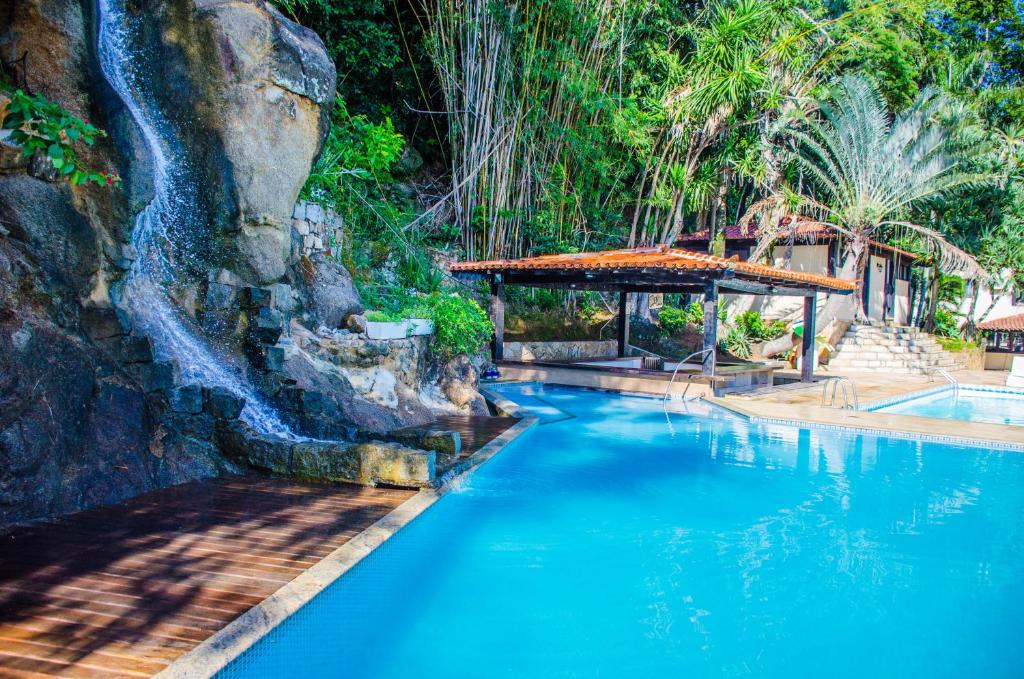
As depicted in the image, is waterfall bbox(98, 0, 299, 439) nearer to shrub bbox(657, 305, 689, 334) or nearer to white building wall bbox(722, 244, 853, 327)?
shrub bbox(657, 305, 689, 334)

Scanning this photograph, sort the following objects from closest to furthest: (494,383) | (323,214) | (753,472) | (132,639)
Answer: (132,639) → (753,472) → (323,214) → (494,383)

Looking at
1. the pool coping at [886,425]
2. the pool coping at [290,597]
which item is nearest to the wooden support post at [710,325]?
the pool coping at [886,425]

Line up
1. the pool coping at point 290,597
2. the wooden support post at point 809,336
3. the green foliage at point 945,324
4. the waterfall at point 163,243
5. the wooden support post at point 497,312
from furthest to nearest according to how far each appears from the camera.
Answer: the green foliage at point 945,324
the wooden support post at point 809,336
the wooden support post at point 497,312
the waterfall at point 163,243
the pool coping at point 290,597

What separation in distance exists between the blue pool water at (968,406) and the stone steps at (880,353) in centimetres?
243

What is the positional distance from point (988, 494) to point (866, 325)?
544 inches

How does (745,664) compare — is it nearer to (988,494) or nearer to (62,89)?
(988,494)

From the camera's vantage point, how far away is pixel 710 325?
11.2 meters

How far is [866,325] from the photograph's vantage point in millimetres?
18859

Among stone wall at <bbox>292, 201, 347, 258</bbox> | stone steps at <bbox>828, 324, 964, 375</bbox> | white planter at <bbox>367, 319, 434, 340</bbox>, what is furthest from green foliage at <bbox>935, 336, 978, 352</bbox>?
stone wall at <bbox>292, 201, 347, 258</bbox>

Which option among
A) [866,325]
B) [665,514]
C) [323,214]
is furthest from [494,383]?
[866,325]

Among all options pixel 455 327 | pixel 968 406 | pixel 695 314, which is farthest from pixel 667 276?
pixel 695 314

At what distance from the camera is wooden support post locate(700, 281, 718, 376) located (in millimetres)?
10991

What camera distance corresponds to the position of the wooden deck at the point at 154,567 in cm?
264

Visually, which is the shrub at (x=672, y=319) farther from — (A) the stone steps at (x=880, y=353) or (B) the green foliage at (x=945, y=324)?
(B) the green foliage at (x=945, y=324)
